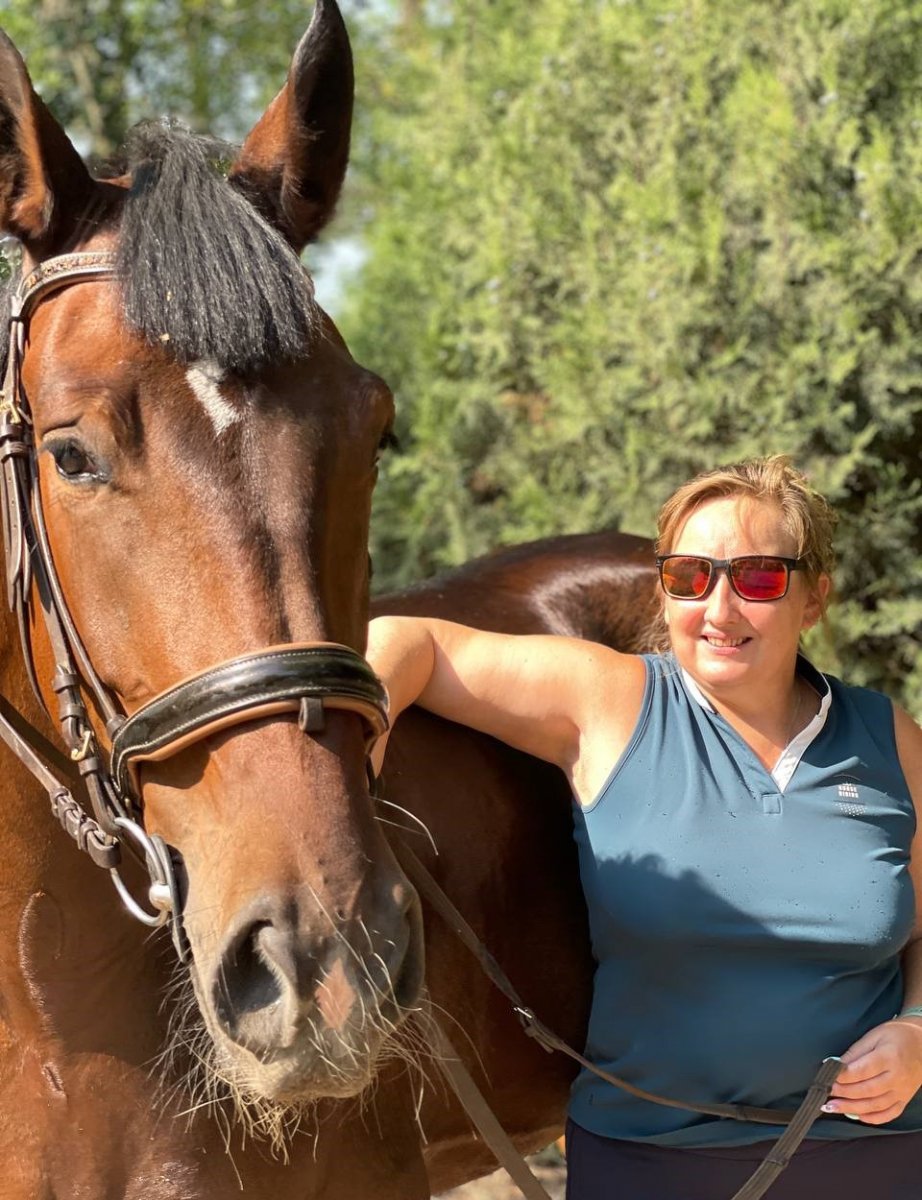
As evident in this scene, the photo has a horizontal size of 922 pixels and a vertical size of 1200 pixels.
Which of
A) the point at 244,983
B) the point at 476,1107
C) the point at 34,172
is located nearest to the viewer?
the point at 244,983

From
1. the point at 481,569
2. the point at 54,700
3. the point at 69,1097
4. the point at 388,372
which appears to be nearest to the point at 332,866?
the point at 54,700

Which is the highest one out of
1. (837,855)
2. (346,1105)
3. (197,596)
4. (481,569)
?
(197,596)

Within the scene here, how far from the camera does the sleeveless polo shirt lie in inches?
93.4

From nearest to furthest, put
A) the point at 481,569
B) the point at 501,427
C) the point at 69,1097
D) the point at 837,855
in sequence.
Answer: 1. the point at 69,1097
2. the point at 837,855
3. the point at 481,569
4. the point at 501,427

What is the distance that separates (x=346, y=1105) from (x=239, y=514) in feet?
3.56

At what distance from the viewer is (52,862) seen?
2047 mm

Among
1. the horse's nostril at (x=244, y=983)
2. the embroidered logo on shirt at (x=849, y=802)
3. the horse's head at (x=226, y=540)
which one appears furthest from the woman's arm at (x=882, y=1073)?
the horse's nostril at (x=244, y=983)

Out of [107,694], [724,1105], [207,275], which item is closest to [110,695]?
[107,694]

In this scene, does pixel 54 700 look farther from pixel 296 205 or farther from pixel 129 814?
pixel 296 205

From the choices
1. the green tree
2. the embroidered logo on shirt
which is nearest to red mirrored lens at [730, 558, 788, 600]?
the embroidered logo on shirt

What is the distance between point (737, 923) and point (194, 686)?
1.16 m

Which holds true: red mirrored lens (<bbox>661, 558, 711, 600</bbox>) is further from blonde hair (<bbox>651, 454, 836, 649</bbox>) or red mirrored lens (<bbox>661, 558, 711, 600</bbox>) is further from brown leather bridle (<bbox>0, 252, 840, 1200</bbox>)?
brown leather bridle (<bbox>0, 252, 840, 1200</bbox>)

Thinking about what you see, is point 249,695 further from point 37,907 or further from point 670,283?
point 670,283

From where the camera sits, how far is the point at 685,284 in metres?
5.30
